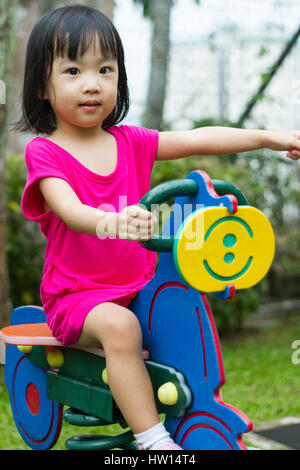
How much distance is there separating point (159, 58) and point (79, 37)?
13.2 ft

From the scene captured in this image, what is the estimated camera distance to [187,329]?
173cm

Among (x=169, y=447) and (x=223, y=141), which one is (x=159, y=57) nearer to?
(x=223, y=141)

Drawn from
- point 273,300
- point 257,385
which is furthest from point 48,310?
point 273,300

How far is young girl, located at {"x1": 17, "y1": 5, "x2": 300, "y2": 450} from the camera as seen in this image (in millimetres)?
1711

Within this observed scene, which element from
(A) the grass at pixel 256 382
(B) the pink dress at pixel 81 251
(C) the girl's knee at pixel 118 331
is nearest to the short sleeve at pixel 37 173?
(B) the pink dress at pixel 81 251

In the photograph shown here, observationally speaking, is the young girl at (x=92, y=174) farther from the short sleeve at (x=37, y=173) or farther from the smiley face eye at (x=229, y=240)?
the smiley face eye at (x=229, y=240)

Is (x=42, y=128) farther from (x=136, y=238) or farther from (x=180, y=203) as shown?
(x=136, y=238)

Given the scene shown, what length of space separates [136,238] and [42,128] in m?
0.68

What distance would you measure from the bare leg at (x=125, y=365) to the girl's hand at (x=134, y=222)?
0.32m

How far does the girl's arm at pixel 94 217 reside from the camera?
1.51 metres

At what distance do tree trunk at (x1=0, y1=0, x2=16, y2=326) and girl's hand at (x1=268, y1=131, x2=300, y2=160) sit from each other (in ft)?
6.76

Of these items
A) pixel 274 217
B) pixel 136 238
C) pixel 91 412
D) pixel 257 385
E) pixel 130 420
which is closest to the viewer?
pixel 136 238

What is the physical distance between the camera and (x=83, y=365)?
1984 mm

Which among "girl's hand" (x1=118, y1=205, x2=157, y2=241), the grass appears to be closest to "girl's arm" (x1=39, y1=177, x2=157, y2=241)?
"girl's hand" (x1=118, y1=205, x2=157, y2=241)
